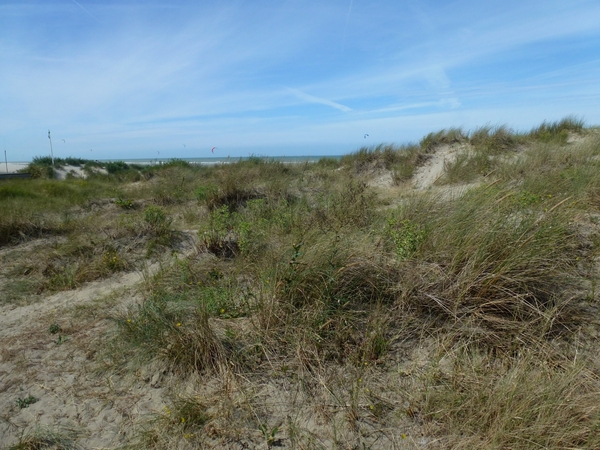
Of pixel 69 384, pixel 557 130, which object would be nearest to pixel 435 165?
pixel 557 130

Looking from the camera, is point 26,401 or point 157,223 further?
point 157,223

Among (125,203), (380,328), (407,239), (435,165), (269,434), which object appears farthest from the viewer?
(435,165)

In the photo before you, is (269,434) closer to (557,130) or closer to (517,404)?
(517,404)

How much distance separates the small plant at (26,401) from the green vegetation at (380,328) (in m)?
0.51

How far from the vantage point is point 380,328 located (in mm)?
3145

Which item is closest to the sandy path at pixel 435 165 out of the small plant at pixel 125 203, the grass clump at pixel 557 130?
the grass clump at pixel 557 130

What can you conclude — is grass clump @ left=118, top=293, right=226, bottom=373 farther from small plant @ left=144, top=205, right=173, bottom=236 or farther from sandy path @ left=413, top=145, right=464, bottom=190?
sandy path @ left=413, top=145, right=464, bottom=190

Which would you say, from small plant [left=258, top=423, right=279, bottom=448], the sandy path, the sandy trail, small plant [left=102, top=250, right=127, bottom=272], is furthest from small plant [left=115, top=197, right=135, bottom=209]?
small plant [left=258, top=423, right=279, bottom=448]

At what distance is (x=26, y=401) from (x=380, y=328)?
2.58m

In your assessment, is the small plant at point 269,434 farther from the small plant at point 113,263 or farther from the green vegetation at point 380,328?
the small plant at point 113,263

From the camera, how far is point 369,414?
102 inches

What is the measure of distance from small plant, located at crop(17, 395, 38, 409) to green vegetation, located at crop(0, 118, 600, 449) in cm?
51

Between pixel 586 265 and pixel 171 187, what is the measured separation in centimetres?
880

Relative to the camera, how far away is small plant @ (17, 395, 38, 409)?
9.24 feet
